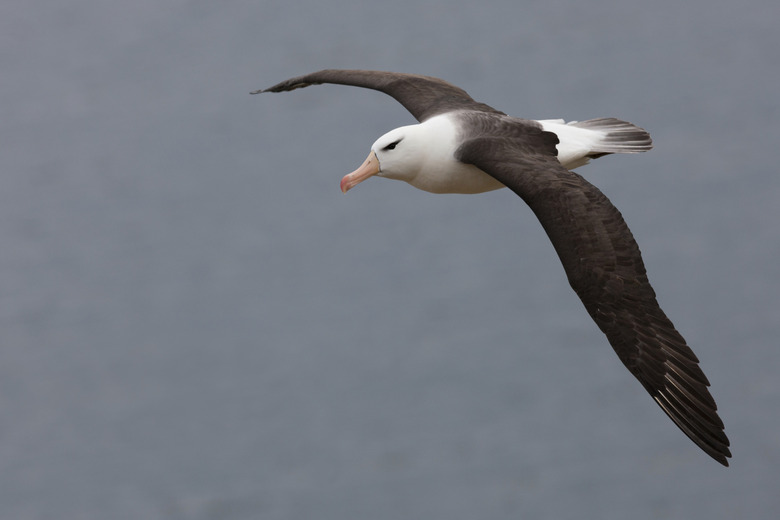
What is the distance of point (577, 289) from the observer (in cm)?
891

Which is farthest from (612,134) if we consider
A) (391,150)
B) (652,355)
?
(652,355)

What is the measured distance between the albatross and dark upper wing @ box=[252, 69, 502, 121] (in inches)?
12.2

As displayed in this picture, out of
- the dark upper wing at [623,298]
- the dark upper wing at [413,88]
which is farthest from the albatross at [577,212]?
the dark upper wing at [413,88]

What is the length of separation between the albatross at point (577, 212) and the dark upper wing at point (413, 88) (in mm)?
310

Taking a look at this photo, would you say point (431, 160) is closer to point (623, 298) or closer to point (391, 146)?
point (391, 146)

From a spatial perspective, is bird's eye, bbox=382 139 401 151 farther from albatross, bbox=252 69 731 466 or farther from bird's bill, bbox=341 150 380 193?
bird's bill, bbox=341 150 380 193

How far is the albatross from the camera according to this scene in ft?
28.8

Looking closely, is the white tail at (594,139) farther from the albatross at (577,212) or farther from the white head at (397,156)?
the white head at (397,156)

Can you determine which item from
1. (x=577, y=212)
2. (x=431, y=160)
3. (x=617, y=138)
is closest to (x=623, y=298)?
(x=577, y=212)

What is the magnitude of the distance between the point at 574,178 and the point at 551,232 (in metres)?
0.59

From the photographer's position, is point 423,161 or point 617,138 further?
point 617,138

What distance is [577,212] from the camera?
8.89m

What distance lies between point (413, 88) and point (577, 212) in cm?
347

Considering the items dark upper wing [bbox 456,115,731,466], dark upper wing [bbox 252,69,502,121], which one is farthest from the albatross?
dark upper wing [bbox 252,69,502,121]
